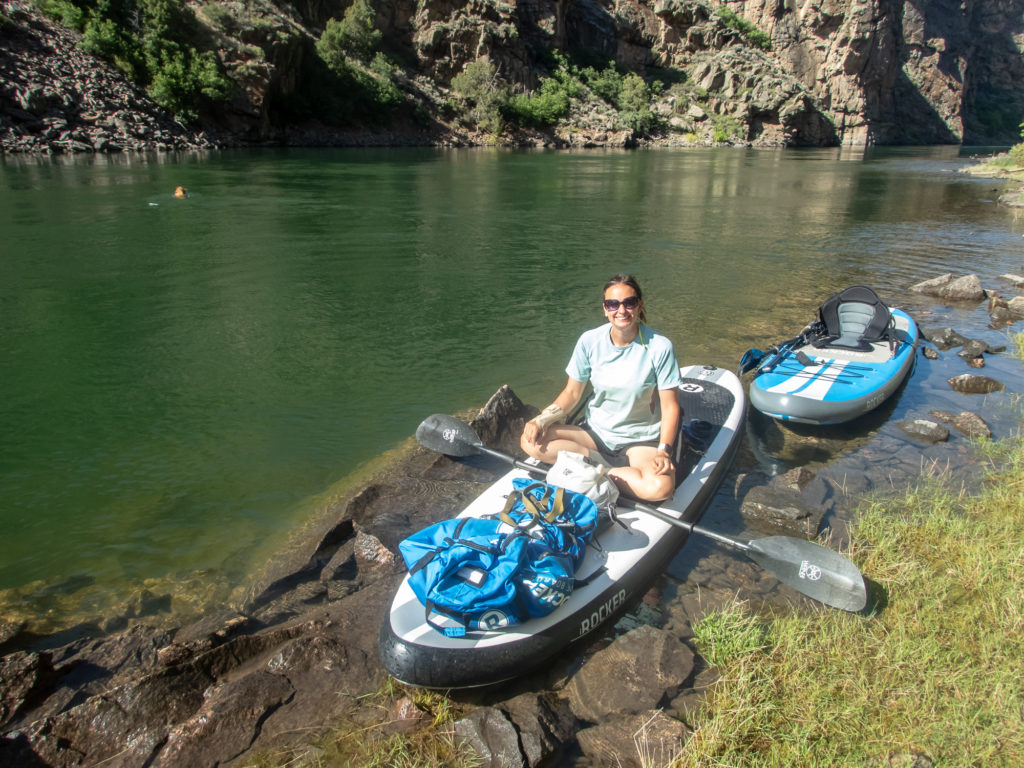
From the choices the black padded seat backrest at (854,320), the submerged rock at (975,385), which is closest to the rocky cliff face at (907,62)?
the black padded seat backrest at (854,320)

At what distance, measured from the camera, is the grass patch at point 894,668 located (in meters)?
2.62

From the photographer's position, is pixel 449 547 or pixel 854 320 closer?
pixel 449 547

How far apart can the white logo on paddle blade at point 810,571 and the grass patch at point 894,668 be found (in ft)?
0.68

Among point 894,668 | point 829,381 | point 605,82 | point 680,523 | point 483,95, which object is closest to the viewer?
point 894,668

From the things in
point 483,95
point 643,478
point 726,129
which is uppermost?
point 483,95

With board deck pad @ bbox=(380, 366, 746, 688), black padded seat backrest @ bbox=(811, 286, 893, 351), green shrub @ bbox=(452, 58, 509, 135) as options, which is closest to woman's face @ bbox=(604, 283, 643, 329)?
board deck pad @ bbox=(380, 366, 746, 688)

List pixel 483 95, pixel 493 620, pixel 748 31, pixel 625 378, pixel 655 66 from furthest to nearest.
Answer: pixel 748 31
pixel 655 66
pixel 483 95
pixel 625 378
pixel 493 620

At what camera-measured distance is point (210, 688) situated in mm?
3162

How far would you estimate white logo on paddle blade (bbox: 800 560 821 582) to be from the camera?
3.57 metres

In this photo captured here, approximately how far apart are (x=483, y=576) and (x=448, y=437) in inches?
88.4

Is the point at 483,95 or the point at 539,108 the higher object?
the point at 483,95

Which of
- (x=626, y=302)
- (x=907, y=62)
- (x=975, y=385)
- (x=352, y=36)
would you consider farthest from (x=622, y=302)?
(x=907, y=62)

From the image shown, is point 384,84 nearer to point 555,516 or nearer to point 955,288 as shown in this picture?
point 955,288

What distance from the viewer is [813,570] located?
3.59 m
